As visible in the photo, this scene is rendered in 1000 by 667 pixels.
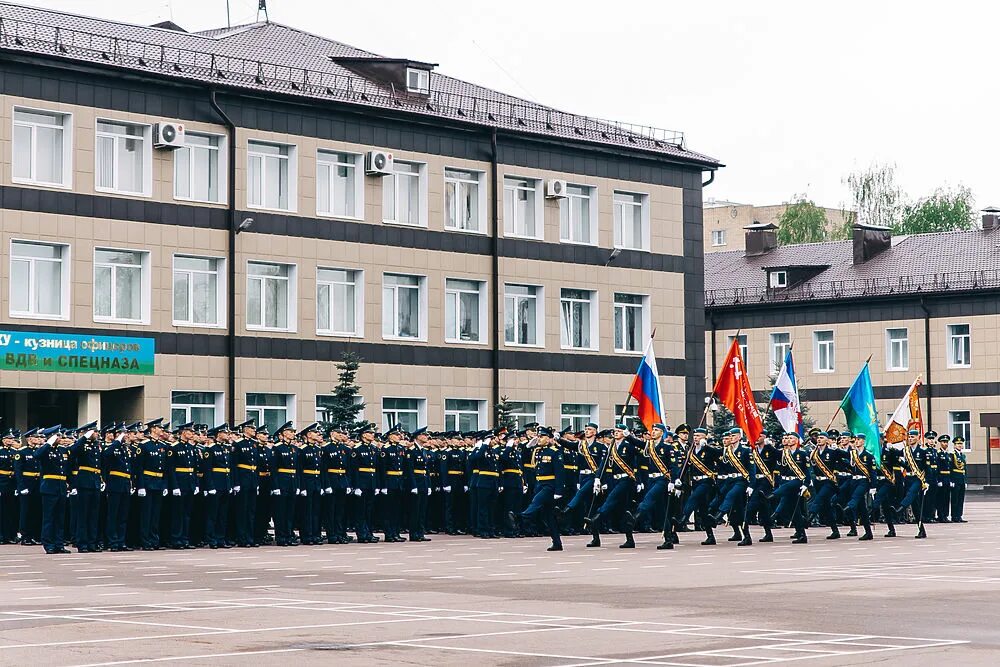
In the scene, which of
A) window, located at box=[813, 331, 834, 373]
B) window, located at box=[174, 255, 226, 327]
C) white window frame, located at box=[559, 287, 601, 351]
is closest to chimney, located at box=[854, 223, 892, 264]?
window, located at box=[813, 331, 834, 373]

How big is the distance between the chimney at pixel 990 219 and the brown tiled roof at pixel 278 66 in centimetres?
2135

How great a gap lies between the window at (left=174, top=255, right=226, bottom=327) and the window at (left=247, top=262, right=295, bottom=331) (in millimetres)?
717

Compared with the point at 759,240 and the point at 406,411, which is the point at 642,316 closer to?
the point at 406,411

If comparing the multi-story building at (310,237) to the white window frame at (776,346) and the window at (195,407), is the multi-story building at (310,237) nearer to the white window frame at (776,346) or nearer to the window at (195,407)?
the window at (195,407)

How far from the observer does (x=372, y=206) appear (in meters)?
37.8

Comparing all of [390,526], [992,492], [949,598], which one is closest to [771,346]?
[992,492]

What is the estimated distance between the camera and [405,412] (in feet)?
126

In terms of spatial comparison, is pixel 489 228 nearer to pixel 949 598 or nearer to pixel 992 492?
pixel 992 492

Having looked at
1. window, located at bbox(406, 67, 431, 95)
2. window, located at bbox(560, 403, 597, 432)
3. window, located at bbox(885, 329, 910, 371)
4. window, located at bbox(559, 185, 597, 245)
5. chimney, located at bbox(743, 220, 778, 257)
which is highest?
window, located at bbox(406, 67, 431, 95)

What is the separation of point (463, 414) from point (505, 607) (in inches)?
999

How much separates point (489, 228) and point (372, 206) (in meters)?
3.45

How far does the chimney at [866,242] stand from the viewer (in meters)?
62.7

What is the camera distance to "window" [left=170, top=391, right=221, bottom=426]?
3441 cm

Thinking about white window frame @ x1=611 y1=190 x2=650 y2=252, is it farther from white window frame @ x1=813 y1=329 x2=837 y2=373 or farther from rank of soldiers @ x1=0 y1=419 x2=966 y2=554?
white window frame @ x1=813 y1=329 x2=837 y2=373
